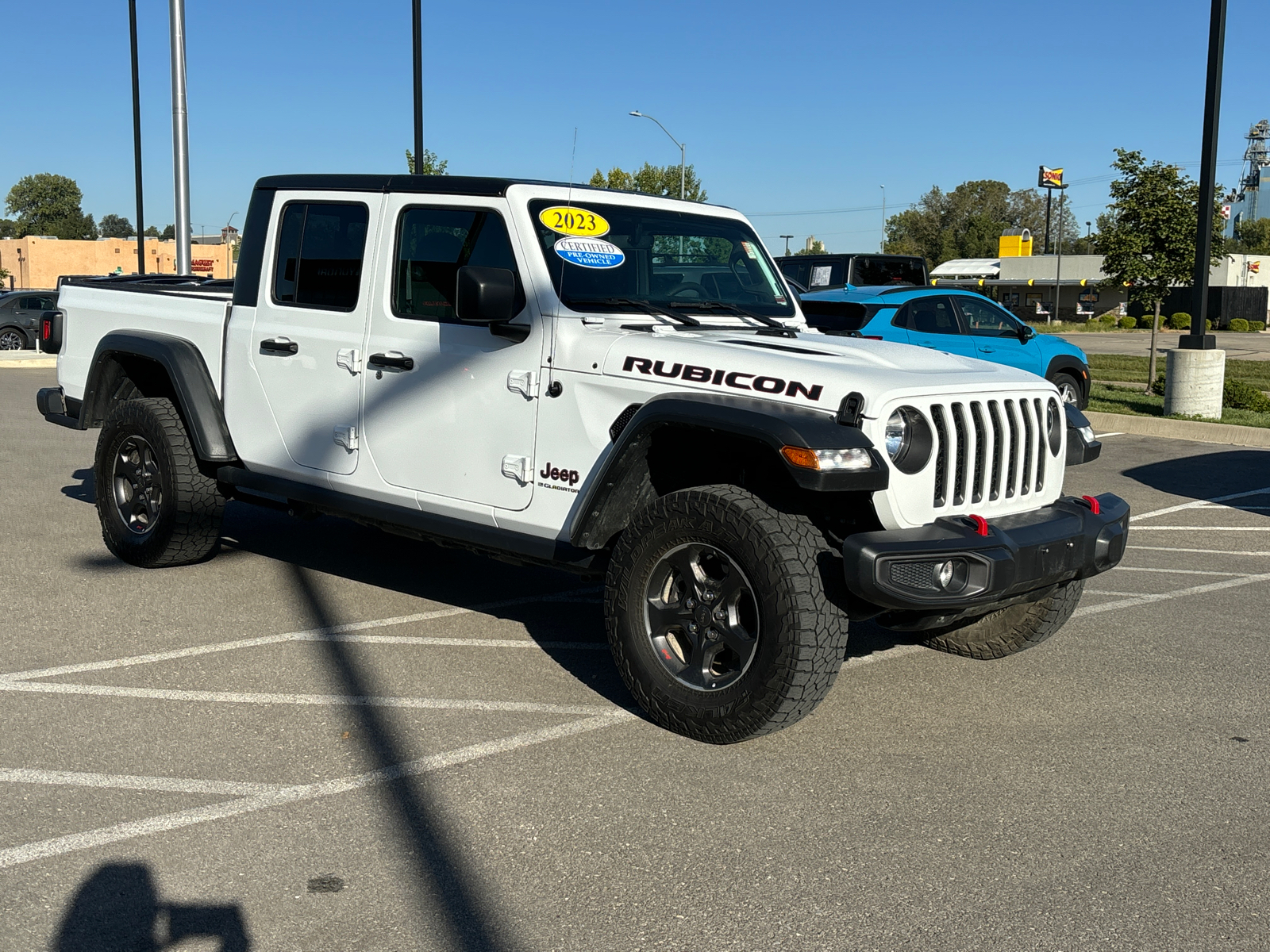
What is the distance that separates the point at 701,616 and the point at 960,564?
3.04 ft

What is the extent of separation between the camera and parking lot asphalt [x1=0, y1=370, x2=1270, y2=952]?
128 inches

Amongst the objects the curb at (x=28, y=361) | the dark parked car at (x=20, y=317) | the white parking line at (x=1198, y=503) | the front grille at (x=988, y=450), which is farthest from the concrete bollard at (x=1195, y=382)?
the dark parked car at (x=20, y=317)

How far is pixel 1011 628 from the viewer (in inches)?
213

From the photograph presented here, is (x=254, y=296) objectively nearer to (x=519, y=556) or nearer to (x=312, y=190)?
(x=312, y=190)

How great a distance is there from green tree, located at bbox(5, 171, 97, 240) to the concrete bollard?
Answer: 449 feet

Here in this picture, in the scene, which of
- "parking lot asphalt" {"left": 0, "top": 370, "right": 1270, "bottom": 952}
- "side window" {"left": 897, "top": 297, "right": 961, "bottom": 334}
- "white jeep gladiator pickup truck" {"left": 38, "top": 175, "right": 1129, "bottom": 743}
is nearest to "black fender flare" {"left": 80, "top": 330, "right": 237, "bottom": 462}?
"white jeep gladiator pickup truck" {"left": 38, "top": 175, "right": 1129, "bottom": 743}

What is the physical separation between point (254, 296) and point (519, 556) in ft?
7.10

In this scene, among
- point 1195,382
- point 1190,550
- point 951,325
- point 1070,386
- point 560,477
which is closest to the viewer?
point 560,477

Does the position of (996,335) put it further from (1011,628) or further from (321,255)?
(321,255)

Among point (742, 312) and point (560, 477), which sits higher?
point (742, 312)

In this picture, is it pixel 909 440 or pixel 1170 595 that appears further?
pixel 1170 595

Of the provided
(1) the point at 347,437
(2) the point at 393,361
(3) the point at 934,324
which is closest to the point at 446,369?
(2) the point at 393,361

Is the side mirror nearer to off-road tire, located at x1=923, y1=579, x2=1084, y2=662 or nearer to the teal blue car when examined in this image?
off-road tire, located at x1=923, y1=579, x2=1084, y2=662

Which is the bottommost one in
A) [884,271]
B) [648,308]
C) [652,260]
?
[648,308]
